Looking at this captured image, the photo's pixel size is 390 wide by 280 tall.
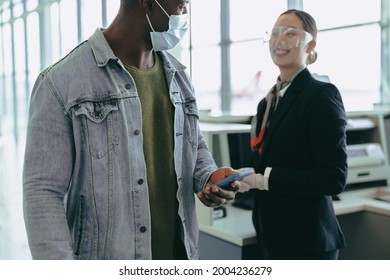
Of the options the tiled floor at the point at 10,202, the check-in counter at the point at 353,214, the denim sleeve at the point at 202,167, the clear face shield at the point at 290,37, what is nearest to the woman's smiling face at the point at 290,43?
the clear face shield at the point at 290,37

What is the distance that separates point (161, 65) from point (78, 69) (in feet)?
0.71

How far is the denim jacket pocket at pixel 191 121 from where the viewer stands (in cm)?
99

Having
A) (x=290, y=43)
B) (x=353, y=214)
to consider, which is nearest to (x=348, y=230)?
(x=353, y=214)

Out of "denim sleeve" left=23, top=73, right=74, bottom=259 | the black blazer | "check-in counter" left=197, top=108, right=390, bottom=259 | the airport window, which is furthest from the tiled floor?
"denim sleeve" left=23, top=73, right=74, bottom=259

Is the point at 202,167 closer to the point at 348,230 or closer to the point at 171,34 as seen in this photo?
the point at 171,34

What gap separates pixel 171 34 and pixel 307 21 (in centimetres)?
64

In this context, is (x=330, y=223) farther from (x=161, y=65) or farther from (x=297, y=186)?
(x=161, y=65)

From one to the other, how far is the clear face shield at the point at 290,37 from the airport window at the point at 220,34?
10 cm

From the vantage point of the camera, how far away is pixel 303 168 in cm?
123

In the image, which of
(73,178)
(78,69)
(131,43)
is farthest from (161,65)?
(73,178)

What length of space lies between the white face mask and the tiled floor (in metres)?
1.75

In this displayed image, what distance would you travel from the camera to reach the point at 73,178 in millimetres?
814

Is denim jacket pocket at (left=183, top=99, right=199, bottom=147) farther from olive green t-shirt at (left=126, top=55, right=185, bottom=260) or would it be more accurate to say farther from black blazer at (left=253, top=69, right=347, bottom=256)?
black blazer at (left=253, top=69, right=347, bottom=256)

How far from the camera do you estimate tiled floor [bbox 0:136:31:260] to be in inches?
102
